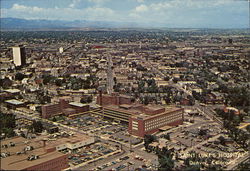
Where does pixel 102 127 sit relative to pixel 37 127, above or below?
below

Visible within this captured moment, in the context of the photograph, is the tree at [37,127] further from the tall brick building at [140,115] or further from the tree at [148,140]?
the tree at [148,140]

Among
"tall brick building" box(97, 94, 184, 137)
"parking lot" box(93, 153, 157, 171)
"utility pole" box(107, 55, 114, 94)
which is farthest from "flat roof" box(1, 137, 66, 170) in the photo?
"utility pole" box(107, 55, 114, 94)

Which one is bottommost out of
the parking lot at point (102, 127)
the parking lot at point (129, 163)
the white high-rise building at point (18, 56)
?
the parking lot at point (102, 127)

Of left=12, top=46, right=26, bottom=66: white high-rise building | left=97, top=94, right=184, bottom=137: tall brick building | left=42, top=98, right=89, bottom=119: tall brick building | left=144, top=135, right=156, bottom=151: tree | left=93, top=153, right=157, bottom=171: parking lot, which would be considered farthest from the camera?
left=12, top=46, right=26, bottom=66: white high-rise building

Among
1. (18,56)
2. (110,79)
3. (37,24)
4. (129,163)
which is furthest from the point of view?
(37,24)

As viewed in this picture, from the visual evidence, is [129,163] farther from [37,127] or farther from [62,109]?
[62,109]

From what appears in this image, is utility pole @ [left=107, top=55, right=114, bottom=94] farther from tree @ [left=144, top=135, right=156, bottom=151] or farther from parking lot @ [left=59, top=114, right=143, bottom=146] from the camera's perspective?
tree @ [left=144, top=135, right=156, bottom=151]

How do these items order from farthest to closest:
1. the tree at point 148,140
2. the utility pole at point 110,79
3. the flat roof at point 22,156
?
the utility pole at point 110,79 → the tree at point 148,140 → the flat roof at point 22,156

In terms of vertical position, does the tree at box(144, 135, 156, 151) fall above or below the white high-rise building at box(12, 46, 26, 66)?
below

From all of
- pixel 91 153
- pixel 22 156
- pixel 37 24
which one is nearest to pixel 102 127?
pixel 91 153

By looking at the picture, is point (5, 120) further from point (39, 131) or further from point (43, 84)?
point (43, 84)

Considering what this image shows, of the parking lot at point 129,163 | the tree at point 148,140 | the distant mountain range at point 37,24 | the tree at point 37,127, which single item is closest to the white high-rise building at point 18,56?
the distant mountain range at point 37,24

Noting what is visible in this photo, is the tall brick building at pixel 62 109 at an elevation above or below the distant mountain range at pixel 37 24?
below
